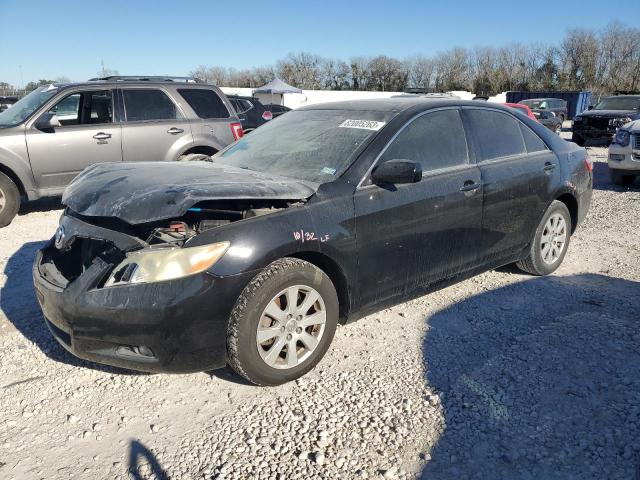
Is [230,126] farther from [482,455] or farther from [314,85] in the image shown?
[314,85]

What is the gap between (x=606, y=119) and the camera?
1702 cm

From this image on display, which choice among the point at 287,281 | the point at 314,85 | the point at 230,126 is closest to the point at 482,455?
the point at 287,281

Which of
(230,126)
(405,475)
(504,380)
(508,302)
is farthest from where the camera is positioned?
(230,126)

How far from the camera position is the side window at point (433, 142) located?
3725 mm

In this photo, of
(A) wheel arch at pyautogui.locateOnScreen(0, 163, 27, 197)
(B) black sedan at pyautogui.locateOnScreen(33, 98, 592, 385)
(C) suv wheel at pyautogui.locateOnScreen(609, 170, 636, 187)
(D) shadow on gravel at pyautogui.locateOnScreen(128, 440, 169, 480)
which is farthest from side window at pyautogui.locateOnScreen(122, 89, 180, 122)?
(C) suv wheel at pyautogui.locateOnScreen(609, 170, 636, 187)

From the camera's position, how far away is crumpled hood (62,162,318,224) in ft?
9.48

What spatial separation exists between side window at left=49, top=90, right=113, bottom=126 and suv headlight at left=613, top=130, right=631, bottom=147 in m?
8.71

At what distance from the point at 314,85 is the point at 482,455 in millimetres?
65459

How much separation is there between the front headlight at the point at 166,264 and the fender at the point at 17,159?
16.3 ft

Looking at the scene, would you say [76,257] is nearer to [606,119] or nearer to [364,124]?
[364,124]

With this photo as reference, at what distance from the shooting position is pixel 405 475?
8.02ft

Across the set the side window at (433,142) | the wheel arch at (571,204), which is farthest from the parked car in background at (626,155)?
the side window at (433,142)

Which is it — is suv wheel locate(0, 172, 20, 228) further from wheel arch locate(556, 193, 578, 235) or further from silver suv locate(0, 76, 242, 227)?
wheel arch locate(556, 193, 578, 235)

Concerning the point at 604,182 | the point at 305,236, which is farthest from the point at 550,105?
the point at 305,236
